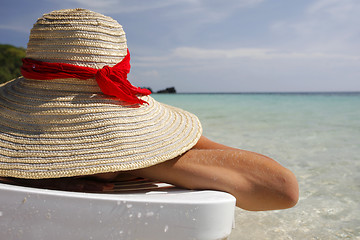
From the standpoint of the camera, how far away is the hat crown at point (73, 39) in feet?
3.84

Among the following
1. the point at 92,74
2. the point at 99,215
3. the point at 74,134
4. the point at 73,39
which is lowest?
the point at 99,215

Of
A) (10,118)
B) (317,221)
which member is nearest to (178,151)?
(10,118)

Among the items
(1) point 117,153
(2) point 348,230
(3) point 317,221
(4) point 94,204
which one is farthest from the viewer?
(3) point 317,221

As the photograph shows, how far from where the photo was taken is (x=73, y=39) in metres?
1.17

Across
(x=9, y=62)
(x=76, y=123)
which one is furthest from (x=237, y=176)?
(x=9, y=62)

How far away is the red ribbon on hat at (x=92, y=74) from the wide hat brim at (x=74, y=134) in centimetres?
3

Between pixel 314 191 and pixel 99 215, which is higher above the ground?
pixel 99 215

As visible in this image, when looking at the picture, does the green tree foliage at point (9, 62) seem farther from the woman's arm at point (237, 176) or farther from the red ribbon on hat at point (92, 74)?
the woman's arm at point (237, 176)

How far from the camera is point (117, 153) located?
1045 millimetres

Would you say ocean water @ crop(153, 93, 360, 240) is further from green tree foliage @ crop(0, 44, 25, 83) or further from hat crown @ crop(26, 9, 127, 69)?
green tree foliage @ crop(0, 44, 25, 83)

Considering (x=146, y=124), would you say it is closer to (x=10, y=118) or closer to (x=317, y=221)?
(x=10, y=118)

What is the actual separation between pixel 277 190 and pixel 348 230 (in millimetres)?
832

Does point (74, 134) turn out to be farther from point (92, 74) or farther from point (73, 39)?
point (73, 39)

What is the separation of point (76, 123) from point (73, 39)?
0.32 meters
